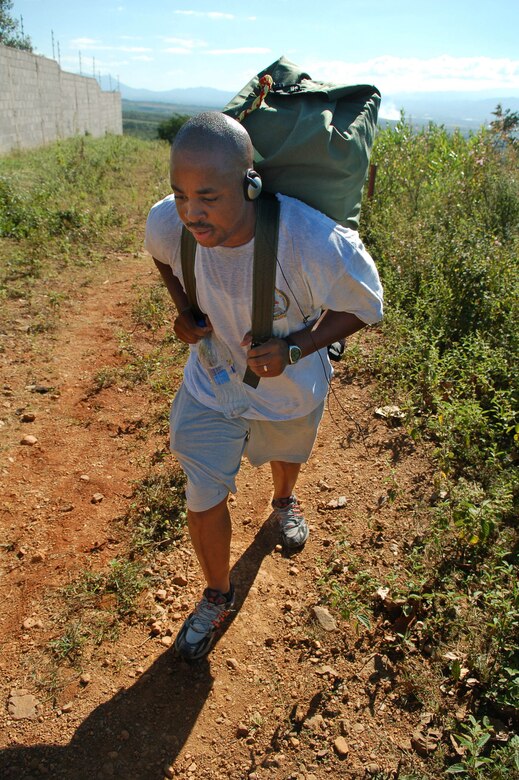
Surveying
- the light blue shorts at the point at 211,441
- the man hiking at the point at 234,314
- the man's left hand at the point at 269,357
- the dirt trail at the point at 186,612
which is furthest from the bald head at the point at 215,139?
the dirt trail at the point at 186,612

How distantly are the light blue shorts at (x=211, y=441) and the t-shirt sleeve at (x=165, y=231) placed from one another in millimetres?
522

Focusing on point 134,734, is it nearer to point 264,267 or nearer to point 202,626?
point 202,626

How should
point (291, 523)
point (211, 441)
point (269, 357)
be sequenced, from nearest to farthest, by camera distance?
point (269, 357) < point (211, 441) < point (291, 523)

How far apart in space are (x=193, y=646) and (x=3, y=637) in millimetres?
779

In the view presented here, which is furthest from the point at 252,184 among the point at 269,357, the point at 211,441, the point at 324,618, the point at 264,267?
the point at 324,618

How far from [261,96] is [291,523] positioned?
1.84 metres

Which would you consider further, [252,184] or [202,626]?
[202,626]

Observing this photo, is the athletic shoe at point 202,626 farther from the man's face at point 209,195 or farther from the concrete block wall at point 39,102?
the concrete block wall at point 39,102

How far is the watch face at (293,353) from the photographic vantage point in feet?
Answer: 6.47

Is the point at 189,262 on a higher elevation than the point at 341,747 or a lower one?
higher

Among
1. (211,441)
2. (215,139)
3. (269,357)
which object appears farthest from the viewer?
(211,441)

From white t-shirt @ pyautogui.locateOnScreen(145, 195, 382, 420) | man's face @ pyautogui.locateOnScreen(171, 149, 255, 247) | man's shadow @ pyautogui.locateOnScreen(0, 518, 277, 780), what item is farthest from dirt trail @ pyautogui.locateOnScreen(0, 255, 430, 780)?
man's face @ pyautogui.locateOnScreen(171, 149, 255, 247)

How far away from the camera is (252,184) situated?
70.4 inches

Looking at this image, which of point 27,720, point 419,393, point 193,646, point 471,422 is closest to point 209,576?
point 193,646
